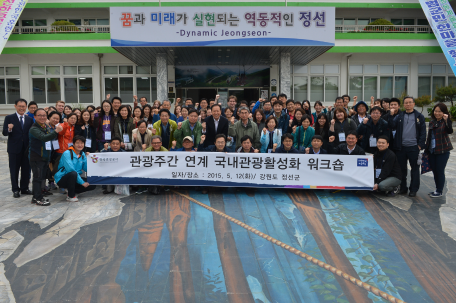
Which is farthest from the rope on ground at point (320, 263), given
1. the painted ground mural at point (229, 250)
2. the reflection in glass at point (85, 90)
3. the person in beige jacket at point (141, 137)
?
the reflection in glass at point (85, 90)

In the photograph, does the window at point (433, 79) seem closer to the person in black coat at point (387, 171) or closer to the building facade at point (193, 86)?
the building facade at point (193, 86)

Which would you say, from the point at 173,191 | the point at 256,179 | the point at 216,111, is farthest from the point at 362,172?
the point at 173,191

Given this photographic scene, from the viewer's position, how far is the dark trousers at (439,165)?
18.9ft

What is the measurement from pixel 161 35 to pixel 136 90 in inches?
277

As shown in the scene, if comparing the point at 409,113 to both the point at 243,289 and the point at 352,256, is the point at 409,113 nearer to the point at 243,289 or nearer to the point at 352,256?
the point at 352,256

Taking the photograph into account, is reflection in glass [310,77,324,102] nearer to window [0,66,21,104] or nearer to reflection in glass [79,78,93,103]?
reflection in glass [79,78,93,103]

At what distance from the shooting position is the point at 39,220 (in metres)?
4.94

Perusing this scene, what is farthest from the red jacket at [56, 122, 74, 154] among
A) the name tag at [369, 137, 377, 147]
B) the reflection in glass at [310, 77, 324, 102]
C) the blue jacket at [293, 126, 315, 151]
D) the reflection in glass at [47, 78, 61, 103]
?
the reflection in glass at [310, 77, 324, 102]

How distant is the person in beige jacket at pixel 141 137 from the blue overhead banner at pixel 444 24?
44.5 ft

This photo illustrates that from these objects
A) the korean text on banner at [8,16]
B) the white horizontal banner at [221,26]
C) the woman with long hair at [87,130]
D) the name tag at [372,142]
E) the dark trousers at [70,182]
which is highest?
the korean text on banner at [8,16]

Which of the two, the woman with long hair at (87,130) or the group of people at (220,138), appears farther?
the woman with long hair at (87,130)

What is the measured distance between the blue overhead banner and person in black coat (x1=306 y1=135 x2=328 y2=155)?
1149 centimetres

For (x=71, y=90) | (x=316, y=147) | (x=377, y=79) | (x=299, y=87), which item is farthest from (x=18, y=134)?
(x=377, y=79)

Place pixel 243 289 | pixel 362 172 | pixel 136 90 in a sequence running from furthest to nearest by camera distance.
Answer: pixel 136 90, pixel 362 172, pixel 243 289
